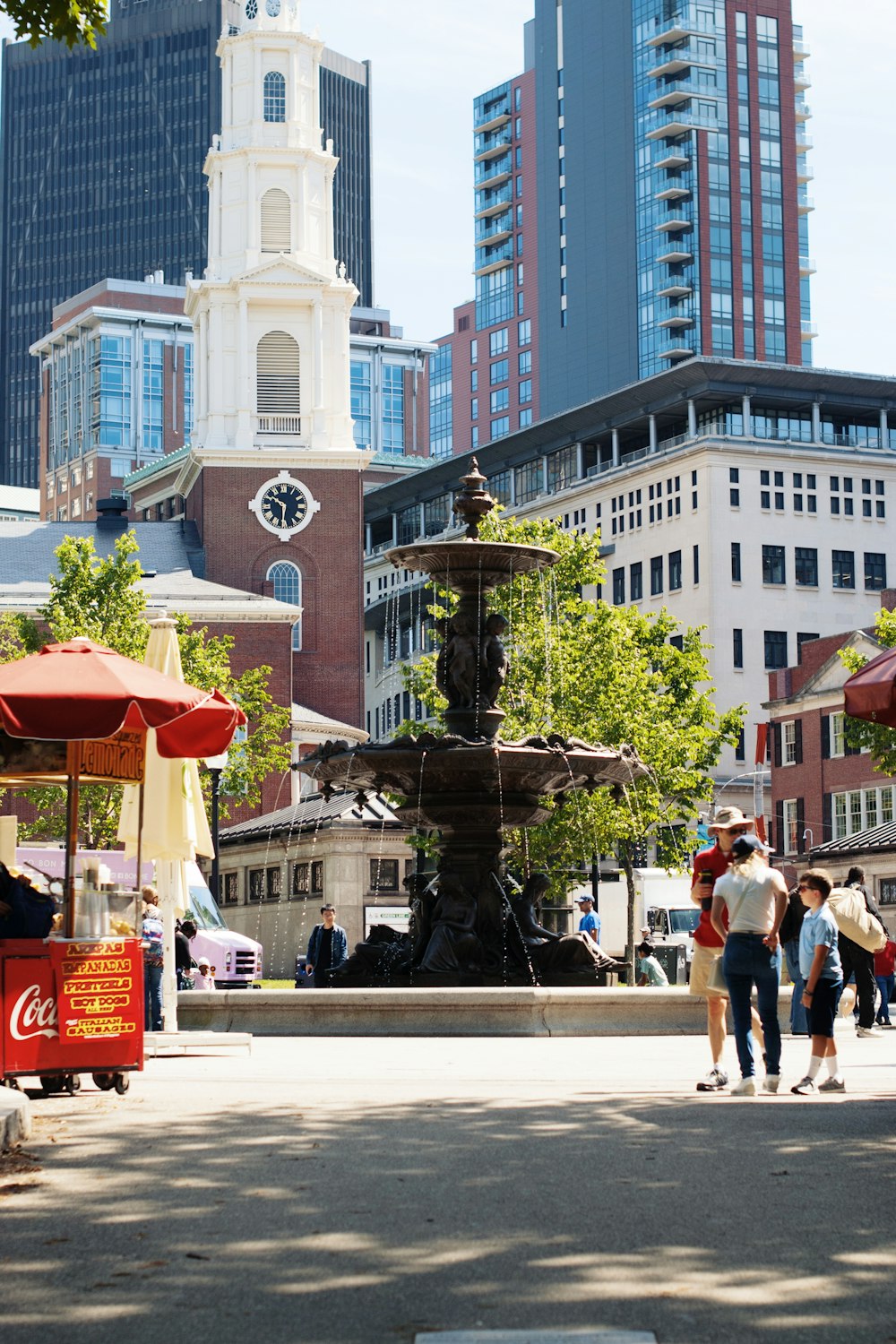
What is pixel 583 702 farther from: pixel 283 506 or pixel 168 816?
pixel 283 506

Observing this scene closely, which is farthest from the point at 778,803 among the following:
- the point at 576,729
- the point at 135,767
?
the point at 135,767

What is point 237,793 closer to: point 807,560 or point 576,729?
point 576,729

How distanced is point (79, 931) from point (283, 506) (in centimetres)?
6831

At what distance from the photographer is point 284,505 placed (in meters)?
80.6

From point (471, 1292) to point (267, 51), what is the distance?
8161 cm

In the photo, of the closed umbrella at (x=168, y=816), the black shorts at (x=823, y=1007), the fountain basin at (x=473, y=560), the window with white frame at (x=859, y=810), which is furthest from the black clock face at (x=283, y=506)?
the black shorts at (x=823, y=1007)

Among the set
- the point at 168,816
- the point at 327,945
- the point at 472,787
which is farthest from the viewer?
the point at 327,945

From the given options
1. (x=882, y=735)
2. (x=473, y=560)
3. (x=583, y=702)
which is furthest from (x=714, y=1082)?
(x=583, y=702)

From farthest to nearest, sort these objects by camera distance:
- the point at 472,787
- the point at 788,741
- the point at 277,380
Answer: the point at 277,380
the point at 788,741
the point at 472,787

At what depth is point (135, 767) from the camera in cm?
1438

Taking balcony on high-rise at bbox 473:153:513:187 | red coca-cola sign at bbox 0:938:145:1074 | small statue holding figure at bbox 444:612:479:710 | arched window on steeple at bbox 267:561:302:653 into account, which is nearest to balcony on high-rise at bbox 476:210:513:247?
balcony on high-rise at bbox 473:153:513:187

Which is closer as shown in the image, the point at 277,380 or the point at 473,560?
the point at 473,560

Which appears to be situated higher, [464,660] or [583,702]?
[583,702]

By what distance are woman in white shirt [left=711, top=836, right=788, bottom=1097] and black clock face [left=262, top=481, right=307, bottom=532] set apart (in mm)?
68276
